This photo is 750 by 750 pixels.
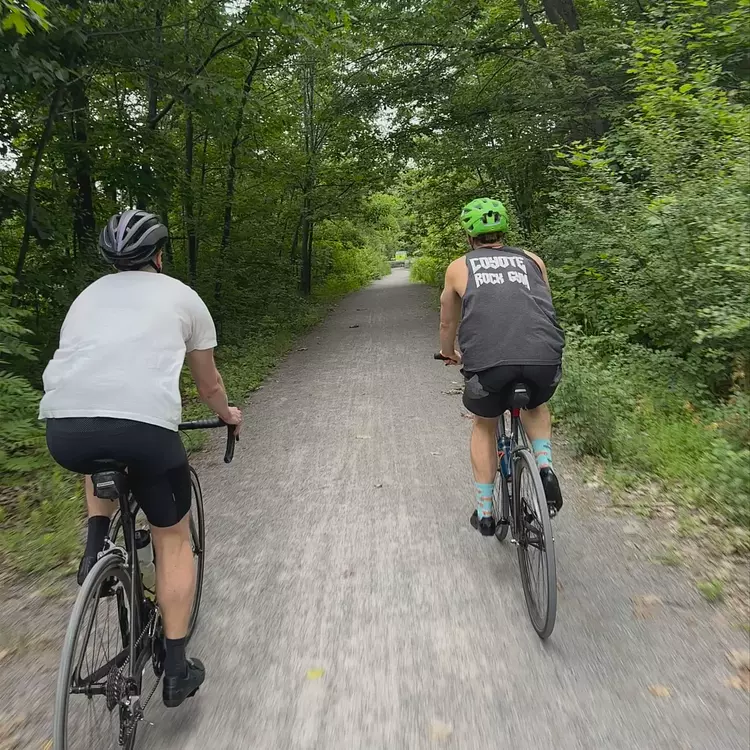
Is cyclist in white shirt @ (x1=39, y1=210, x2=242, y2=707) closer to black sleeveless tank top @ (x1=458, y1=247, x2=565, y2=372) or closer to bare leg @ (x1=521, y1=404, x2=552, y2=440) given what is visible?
black sleeveless tank top @ (x1=458, y1=247, x2=565, y2=372)

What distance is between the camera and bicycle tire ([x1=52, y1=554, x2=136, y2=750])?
1.96m

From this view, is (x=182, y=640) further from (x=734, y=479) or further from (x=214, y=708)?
(x=734, y=479)

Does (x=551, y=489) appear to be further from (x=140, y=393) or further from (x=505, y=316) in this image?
(x=140, y=393)

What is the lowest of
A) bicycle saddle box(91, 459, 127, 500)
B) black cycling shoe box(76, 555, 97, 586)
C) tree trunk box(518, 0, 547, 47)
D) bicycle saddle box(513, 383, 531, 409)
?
black cycling shoe box(76, 555, 97, 586)

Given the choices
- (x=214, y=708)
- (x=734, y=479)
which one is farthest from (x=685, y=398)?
(x=214, y=708)

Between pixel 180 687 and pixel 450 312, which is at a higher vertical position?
pixel 450 312

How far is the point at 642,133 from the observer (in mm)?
7055

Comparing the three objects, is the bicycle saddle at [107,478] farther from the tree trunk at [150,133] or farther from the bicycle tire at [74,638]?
the tree trunk at [150,133]

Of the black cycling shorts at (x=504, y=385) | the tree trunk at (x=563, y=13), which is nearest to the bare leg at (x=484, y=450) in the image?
the black cycling shorts at (x=504, y=385)

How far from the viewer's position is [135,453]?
2189 mm

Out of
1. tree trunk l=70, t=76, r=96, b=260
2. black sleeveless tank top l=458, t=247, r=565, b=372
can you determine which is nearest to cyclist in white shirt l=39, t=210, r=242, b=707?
black sleeveless tank top l=458, t=247, r=565, b=372

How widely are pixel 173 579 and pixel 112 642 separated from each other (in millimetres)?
342

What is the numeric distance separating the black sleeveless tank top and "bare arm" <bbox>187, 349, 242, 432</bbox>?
131 cm

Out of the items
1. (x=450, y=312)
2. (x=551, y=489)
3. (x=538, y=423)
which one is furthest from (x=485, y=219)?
(x=551, y=489)
